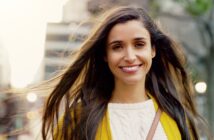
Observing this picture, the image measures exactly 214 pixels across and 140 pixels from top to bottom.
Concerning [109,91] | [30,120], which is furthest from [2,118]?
[109,91]

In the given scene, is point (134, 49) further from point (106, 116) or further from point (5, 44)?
point (5, 44)

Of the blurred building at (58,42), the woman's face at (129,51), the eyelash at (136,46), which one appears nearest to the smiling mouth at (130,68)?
the woman's face at (129,51)

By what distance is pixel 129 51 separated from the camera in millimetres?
3652

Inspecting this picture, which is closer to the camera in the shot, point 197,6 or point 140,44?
point 140,44

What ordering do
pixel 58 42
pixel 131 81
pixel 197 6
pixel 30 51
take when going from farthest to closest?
pixel 197 6 < pixel 30 51 < pixel 58 42 < pixel 131 81

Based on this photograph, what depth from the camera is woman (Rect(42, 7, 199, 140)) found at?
3709 millimetres

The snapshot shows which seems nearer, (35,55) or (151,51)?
(151,51)

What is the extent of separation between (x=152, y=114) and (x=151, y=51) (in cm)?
35

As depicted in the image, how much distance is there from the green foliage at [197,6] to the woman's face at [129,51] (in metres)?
11.1

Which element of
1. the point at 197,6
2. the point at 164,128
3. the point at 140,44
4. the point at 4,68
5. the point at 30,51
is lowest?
the point at 164,128

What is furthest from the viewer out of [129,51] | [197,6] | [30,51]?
[197,6]

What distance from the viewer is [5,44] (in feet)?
21.4

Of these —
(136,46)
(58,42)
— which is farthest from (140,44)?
(58,42)

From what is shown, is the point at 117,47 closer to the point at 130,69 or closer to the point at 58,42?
the point at 130,69
